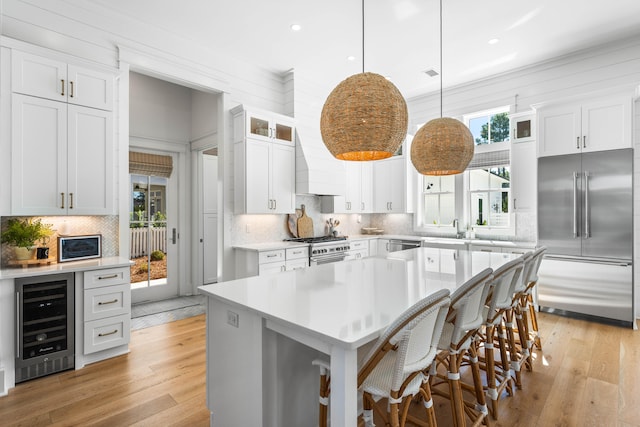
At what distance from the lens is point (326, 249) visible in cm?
477

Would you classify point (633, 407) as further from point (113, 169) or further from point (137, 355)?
point (113, 169)

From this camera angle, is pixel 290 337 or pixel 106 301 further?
pixel 106 301

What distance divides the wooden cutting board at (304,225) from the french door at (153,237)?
1.98 meters

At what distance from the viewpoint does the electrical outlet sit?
1.78m

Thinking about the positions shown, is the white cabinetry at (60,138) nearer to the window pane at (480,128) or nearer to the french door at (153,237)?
the french door at (153,237)

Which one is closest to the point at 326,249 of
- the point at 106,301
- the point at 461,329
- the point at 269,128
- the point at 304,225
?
the point at 304,225

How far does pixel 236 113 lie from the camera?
4.36 m

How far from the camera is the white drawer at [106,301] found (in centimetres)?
295

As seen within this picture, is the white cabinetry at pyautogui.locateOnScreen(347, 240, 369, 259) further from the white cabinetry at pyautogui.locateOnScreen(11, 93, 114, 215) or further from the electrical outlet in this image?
the electrical outlet

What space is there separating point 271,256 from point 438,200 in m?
3.33

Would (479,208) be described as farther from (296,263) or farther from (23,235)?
(23,235)

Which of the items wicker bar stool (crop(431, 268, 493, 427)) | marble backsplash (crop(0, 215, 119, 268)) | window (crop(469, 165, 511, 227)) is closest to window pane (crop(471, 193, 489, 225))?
window (crop(469, 165, 511, 227))

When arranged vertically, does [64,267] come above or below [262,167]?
below

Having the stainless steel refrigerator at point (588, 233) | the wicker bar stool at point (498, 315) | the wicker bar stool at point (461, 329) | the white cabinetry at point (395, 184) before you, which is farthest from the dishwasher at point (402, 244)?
the wicker bar stool at point (461, 329)
